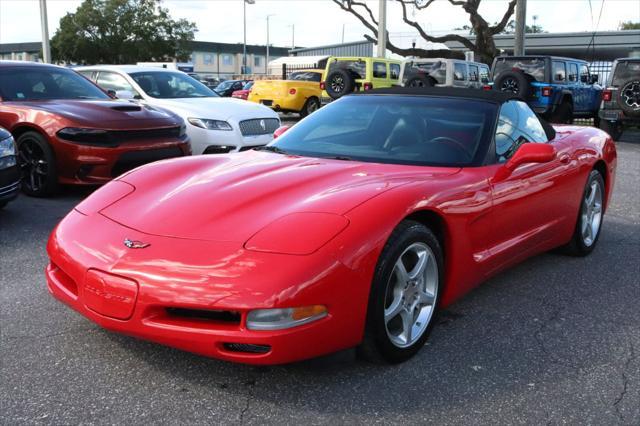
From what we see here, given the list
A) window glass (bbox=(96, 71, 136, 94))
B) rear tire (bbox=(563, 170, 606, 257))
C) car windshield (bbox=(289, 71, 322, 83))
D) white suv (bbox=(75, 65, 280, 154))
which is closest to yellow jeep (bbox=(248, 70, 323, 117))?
car windshield (bbox=(289, 71, 322, 83))

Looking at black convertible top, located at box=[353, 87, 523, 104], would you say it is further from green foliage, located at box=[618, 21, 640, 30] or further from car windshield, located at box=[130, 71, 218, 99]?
green foliage, located at box=[618, 21, 640, 30]

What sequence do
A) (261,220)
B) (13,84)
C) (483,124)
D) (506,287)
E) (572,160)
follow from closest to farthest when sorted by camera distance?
(261,220) → (483,124) → (506,287) → (572,160) → (13,84)

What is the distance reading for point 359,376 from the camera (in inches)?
113

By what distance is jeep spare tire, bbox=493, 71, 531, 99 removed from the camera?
15078 millimetres

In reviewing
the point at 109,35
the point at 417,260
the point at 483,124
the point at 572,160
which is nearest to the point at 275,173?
the point at 417,260

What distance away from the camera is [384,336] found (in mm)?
2840

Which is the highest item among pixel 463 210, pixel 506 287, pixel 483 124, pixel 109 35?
pixel 109 35

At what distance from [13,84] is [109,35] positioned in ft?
147

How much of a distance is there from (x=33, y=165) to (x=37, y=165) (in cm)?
7

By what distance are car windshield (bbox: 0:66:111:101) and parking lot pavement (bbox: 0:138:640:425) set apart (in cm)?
388

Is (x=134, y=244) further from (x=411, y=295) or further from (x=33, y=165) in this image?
(x=33, y=165)

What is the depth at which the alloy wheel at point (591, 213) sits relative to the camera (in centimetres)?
497

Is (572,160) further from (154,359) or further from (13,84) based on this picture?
(13,84)

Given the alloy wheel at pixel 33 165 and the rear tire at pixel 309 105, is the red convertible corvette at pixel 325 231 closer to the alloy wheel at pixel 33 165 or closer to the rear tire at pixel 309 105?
the alloy wheel at pixel 33 165
